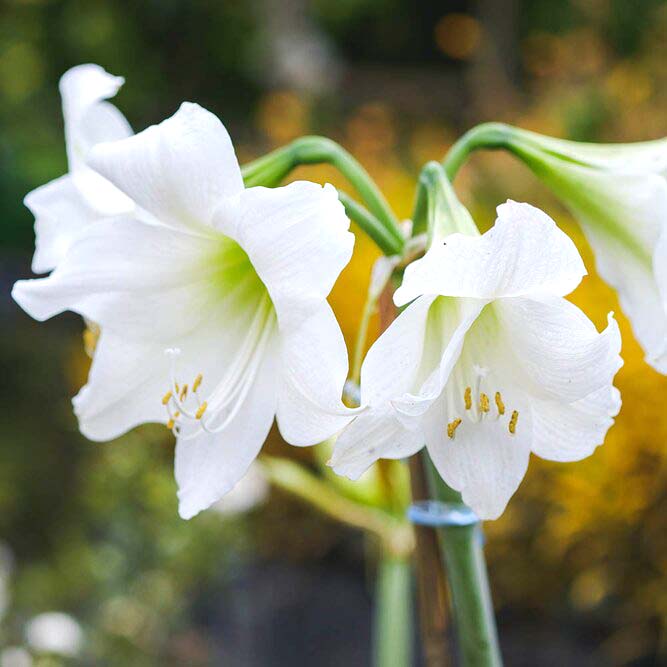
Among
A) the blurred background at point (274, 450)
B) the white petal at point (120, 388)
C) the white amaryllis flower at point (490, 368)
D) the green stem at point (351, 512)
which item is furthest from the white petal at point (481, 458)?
the blurred background at point (274, 450)

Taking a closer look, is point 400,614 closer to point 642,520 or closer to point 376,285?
point 376,285

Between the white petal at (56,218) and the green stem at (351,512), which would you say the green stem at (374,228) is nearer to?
the white petal at (56,218)

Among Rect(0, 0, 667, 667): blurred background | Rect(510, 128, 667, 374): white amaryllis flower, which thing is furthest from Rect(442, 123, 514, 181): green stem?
Rect(0, 0, 667, 667): blurred background

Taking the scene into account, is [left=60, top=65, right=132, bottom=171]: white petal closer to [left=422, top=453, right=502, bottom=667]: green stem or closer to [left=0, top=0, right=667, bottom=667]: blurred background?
[left=422, top=453, right=502, bottom=667]: green stem

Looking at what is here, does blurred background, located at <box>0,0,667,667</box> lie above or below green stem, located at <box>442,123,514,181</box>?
below

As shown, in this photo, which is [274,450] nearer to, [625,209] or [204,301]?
[204,301]
